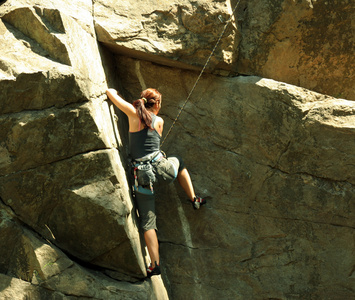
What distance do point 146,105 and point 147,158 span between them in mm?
601

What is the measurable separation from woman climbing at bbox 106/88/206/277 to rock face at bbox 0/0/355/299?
14 cm

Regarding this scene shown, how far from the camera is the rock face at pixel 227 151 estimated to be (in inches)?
195

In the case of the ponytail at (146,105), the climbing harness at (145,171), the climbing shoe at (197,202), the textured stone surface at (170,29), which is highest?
the textured stone surface at (170,29)

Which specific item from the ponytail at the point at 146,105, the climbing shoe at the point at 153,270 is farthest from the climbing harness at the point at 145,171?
the climbing shoe at the point at 153,270

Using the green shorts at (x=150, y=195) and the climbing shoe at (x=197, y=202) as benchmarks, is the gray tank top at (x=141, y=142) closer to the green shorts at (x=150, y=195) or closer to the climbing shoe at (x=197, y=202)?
the green shorts at (x=150, y=195)

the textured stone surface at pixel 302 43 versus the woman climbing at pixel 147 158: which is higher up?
the textured stone surface at pixel 302 43

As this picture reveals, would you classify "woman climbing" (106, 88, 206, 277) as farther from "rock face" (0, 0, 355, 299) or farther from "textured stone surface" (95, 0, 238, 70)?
"textured stone surface" (95, 0, 238, 70)

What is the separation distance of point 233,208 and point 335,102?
1.72m

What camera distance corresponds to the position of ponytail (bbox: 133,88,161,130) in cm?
510

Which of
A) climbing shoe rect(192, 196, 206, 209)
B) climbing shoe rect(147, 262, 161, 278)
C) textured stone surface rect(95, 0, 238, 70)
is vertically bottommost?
climbing shoe rect(147, 262, 161, 278)

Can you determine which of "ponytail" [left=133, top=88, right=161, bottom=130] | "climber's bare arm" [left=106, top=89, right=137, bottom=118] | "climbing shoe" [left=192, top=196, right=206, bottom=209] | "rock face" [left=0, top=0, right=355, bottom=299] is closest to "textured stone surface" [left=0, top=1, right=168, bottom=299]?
"rock face" [left=0, top=0, right=355, bottom=299]

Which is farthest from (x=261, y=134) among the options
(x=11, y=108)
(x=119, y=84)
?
(x=11, y=108)

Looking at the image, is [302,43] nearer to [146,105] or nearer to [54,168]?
[146,105]

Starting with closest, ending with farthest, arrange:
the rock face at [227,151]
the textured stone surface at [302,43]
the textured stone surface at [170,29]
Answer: the rock face at [227,151] < the textured stone surface at [170,29] < the textured stone surface at [302,43]
